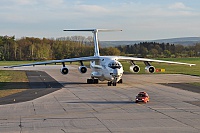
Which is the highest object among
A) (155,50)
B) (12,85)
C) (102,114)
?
(155,50)

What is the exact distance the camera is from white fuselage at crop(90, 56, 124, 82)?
39.2m

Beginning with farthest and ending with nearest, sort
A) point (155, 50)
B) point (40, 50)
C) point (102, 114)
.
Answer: point (155, 50) → point (40, 50) → point (102, 114)

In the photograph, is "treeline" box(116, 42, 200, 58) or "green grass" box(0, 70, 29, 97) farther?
"treeline" box(116, 42, 200, 58)

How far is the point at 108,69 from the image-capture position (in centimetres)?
3962

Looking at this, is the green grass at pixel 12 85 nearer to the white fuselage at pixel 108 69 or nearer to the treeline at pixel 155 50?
the white fuselage at pixel 108 69

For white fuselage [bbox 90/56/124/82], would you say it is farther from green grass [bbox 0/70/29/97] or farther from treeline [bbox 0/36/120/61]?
treeline [bbox 0/36/120/61]

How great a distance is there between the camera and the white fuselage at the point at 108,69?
39.2m

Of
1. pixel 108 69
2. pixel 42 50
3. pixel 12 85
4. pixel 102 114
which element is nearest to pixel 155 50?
pixel 42 50

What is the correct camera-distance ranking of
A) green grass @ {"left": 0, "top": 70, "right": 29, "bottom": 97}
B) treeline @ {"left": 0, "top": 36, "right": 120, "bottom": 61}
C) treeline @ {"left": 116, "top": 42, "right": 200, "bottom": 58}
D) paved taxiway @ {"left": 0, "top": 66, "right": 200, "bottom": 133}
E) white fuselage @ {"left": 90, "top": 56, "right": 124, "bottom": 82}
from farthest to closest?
treeline @ {"left": 116, "top": 42, "right": 200, "bottom": 58}
treeline @ {"left": 0, "top": 36, "right": 120, "bottom": 61}
white fuselage @ {"left": 90, "top": 56, "right": 124, "bottom": 82}
green grass @ {"left": 0, "top": 70, "right": 29, "bottom": 97}
paved taxiway @ {"left": 0, "top": 66, "right": 200, "bottom": 133}

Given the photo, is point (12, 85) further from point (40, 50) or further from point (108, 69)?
point (40, 50)

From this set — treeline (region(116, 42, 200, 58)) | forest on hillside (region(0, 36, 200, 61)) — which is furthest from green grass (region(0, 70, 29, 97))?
treeline (region(116, 42, 200, 58))

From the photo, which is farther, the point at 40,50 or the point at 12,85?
the point at 40,50

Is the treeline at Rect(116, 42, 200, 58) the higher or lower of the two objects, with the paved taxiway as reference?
higher

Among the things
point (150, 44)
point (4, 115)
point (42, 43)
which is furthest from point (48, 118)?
point (150, 44)
